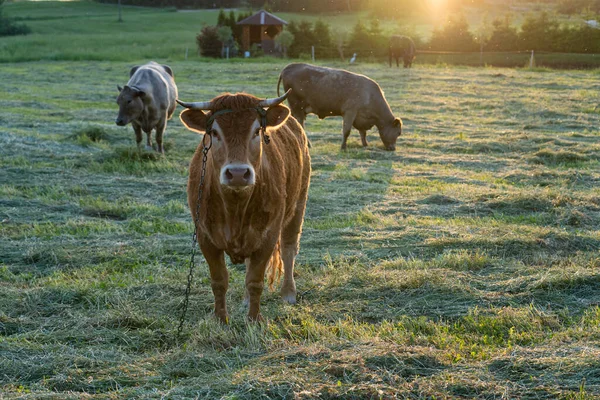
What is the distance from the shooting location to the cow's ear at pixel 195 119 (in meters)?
4.85

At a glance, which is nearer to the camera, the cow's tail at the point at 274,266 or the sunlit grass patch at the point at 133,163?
the cow's tail at the point at 274,266

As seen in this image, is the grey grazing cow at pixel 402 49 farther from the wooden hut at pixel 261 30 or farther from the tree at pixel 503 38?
the wooden hut at pixel 261 30

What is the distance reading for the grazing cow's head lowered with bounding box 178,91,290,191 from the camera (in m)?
4.60

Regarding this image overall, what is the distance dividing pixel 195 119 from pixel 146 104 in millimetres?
9055

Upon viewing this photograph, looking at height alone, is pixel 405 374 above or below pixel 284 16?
below

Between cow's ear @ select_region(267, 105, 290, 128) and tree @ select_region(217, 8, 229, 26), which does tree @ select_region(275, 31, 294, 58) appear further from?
cow's ear @ select_region(267, 105, 290, 128)

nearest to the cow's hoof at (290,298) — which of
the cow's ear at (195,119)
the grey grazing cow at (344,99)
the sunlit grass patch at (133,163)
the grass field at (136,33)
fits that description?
the cow's ear at (195,119)

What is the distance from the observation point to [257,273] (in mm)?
5129

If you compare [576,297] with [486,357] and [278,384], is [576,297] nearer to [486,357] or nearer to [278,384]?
[486,357]

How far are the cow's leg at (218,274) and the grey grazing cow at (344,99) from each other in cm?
944

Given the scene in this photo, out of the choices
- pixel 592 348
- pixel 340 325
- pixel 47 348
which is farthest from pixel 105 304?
pixel 592 348

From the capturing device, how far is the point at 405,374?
3.93 m

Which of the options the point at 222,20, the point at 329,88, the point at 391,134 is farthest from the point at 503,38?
the point at 391,134

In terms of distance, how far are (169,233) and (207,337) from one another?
3283 mm
